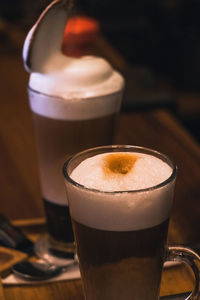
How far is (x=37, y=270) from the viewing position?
0.95 meters

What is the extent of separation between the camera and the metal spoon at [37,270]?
0.93 metres

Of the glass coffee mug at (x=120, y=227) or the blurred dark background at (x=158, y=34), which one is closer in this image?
the glass coffee mug at (x=120, y=227)

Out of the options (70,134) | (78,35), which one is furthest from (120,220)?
(78,35)

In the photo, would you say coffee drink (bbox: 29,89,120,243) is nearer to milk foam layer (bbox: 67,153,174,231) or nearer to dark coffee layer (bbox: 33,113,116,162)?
dark coffee layer (bbox: 33,113,116,162)

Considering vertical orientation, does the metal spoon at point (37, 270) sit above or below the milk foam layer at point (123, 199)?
below

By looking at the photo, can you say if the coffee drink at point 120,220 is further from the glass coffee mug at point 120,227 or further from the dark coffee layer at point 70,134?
the dark coffee layer at point 70,134

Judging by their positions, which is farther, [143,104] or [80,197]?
[143,104]

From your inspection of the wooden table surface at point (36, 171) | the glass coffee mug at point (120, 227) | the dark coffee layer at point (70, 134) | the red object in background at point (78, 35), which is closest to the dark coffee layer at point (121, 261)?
the glass coffee mug at point (120, 227)

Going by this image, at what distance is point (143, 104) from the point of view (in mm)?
1778

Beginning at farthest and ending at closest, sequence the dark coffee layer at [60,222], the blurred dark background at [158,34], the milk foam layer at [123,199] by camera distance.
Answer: the blurred dark background at [158,34] → the dark coffee layer at [60,222] → the milk foam layer at [123,199]

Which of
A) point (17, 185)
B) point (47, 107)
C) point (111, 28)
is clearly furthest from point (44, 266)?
point (111, 28)

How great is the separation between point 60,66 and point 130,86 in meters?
0.98

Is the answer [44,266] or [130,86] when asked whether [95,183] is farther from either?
[130,86]

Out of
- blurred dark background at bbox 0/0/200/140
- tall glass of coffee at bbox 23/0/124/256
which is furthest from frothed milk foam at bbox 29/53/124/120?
blurred dark background at bbox 0/0/200/140
